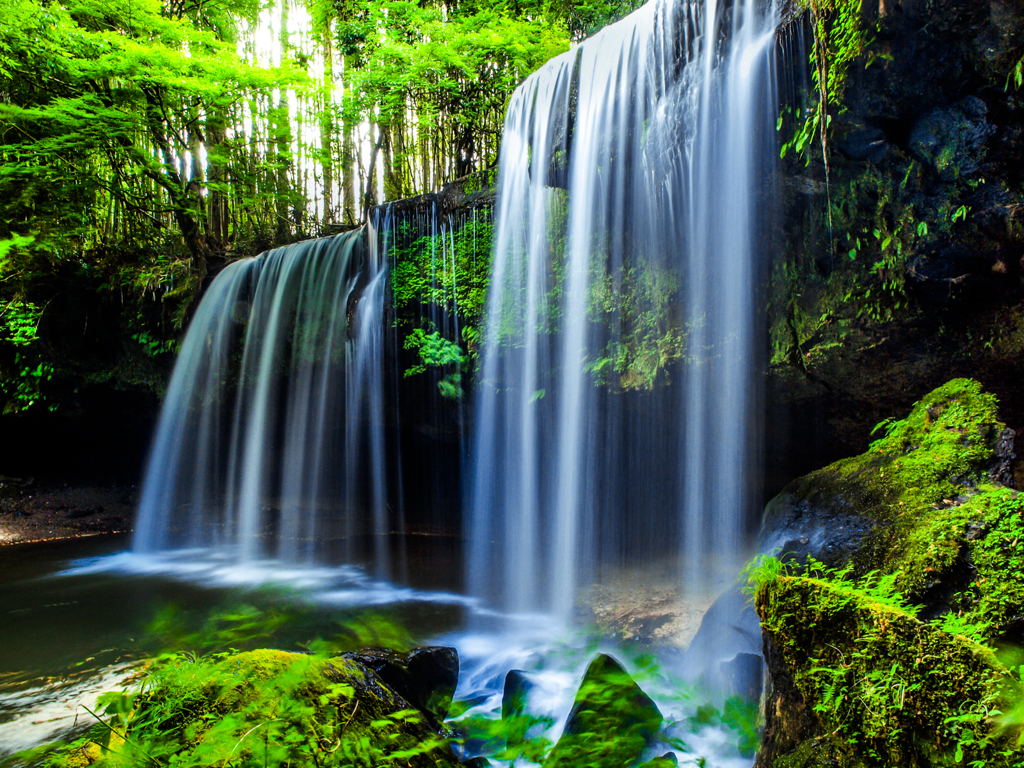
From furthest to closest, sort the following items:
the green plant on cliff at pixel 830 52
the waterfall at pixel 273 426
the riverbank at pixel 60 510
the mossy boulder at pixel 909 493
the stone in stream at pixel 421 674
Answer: the riverbank at pixel 60 510, the waterfall at pixel 273 426, the green plant on cliff at pixel 830 52, the stone in stream at pixel 421 674, the mossy boulder at pixel 909 493

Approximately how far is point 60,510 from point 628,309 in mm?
11240

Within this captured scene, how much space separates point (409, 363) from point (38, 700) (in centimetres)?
526

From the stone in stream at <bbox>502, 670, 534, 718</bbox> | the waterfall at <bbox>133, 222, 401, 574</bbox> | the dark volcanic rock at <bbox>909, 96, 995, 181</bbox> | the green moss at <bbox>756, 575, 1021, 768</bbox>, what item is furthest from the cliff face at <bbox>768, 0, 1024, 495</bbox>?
the waterfall at <bbox>133, 222, 401, 574</bbox>

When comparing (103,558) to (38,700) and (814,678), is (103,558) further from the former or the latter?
(814,678)

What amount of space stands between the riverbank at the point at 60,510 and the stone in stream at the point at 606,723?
35.0 ft

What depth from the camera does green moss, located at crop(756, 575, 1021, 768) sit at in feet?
5.47

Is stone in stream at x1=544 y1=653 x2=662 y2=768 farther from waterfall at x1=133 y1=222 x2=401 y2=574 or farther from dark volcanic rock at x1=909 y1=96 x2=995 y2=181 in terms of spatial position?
waterfall at x1=133 y1=222 x2=401 y2=574

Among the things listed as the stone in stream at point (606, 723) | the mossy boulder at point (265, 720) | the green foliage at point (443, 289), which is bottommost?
the stone in stream at point (606, 723)

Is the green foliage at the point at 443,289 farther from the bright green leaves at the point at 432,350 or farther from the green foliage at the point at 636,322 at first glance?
the green foliage at the point at 636,322

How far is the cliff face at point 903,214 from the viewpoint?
3.71 m

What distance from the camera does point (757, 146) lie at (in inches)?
183

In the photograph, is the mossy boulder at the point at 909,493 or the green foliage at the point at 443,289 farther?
the green foliage at the point at 443,289

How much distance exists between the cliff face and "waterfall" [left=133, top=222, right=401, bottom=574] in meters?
6.20

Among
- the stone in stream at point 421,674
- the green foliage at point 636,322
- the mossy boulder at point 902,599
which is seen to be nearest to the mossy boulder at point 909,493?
the mossy boulder at point 902,599
